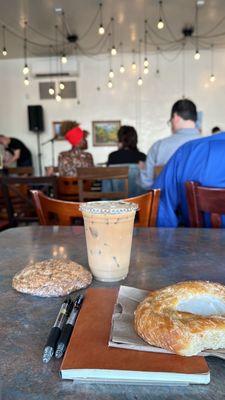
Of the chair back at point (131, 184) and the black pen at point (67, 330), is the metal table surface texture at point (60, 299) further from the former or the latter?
the chair back at point (131, 184)

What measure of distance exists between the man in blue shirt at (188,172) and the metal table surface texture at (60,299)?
42 cm

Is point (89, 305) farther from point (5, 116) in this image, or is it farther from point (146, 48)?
point (5, 116)

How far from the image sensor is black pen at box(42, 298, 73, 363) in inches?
17.6

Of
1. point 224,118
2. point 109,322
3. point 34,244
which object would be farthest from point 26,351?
point 224,118

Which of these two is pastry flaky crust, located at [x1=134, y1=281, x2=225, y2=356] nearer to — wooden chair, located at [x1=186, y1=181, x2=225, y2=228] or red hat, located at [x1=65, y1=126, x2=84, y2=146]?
wooden chair, located at [x1=186, y1=181, x2=225, y2=228]

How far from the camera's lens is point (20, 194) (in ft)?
10.3

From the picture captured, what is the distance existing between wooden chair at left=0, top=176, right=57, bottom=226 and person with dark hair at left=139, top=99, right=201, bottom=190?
1058mm

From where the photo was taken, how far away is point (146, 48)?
23.9 feet

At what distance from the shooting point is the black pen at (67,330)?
1.48 ft

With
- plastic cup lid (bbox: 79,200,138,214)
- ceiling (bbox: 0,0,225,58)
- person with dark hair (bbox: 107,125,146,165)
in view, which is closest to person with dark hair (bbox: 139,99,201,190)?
person with dark hair (bbox: 107,125,146,165)

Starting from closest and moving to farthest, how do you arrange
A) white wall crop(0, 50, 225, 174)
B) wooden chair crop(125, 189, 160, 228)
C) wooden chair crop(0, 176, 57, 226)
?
1. wooden chair crop(125, 189, 160, 228)
2. wooden chair crop(0, 176, 57, 226)
3. white wall crop(0, 50, 225, 174)

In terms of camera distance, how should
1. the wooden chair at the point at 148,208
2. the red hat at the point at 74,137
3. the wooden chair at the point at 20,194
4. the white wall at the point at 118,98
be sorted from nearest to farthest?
the wooden chair at the point at 148,208 < the wooden chair at the point at 20,194 < the red hat at the point at 74,137 < the white wall at the point at 118,98

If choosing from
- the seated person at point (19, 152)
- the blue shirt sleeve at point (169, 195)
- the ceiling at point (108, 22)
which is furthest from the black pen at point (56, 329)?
the seated person at point (19, 152)

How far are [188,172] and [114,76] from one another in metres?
6.88
